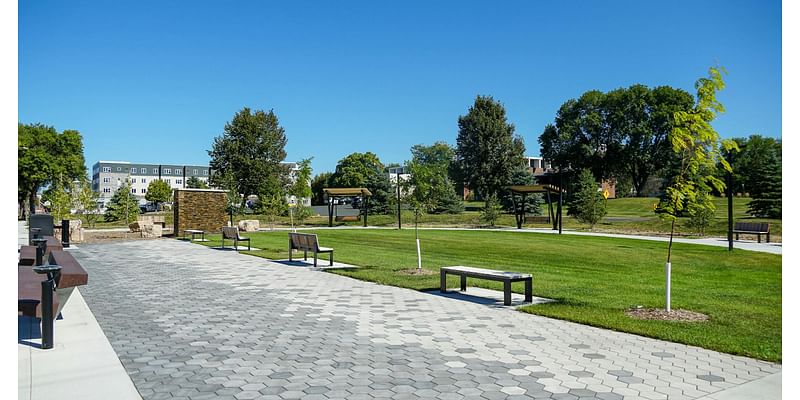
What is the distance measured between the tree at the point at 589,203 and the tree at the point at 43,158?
41.0 m

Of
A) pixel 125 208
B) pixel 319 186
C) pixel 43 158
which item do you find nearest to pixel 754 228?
pixel 125 208

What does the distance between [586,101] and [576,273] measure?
52700mm

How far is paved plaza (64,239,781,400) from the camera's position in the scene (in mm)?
4676

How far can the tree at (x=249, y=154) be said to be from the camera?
52.9 m

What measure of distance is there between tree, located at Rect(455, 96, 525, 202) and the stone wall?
33815 mm

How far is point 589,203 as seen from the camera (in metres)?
31.3

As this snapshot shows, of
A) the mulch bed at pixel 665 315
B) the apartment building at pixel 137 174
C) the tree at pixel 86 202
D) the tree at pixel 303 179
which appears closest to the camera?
the mulch bed at pixel 665 315

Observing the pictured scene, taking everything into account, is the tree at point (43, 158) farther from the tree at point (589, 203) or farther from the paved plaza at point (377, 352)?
the paved plaza at point (377, 352)

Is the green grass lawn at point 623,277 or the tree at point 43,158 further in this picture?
the tree at point 43,158

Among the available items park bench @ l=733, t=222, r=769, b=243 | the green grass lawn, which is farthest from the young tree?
park bench @ l=733, t=222, r=769, b=243

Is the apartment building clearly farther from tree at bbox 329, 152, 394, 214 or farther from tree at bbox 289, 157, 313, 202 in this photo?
tree at bbox 289, 157, 313, 202

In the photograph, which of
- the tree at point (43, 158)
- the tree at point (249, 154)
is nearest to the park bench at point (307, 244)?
the tree at point (249, 154)

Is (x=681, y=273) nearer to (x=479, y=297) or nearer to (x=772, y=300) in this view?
(x=772, y=300)
